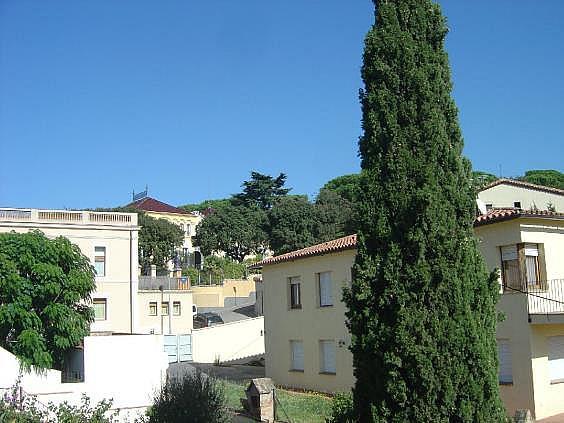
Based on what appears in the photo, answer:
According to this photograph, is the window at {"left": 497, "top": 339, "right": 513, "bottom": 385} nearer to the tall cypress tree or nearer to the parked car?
the tall cypress tree

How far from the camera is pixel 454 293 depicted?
8.65 meters

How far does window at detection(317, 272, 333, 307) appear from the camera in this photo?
25797 mm

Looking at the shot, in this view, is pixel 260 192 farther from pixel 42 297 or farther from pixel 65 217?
pixel 42 297

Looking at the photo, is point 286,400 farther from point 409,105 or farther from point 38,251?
point 409,105

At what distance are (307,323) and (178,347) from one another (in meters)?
15.4


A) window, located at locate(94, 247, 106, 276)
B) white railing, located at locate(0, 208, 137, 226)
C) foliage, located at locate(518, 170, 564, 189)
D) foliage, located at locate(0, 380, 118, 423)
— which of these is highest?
foliage, located at locate(518, 170, 564, 189)

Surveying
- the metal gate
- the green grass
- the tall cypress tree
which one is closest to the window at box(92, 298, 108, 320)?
the metal gate

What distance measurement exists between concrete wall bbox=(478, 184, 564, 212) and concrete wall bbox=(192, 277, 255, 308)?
32.1 m

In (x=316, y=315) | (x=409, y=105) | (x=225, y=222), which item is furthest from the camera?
(x=225, y=222)

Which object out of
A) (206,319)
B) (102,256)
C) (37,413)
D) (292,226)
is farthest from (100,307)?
(37,413)

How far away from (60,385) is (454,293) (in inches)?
472

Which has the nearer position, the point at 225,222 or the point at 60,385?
the point at 60,385

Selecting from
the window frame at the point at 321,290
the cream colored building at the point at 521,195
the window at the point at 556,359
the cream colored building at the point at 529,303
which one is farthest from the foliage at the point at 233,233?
the window at the point at 556,359

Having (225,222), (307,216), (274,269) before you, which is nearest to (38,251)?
(274,269)
